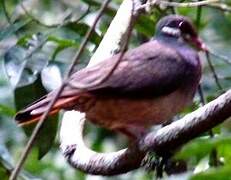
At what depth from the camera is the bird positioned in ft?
7.52

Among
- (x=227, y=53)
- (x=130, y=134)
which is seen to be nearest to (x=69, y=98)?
(x=130, y=134)

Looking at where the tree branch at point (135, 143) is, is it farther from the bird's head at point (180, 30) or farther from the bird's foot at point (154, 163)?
the bird's head at point (180, 30)

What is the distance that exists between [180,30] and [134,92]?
1.47ft

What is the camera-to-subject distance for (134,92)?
239 centimetres

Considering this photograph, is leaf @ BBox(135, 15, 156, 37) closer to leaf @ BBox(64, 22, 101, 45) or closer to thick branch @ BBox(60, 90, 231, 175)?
leaf @ BBox(64, 22, 101, 45)

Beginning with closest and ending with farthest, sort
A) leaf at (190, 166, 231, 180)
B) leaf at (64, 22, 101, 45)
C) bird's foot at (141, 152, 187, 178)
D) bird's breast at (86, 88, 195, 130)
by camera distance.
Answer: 1. leaf at (190, 166, 231, 180)
2. bird's foot at (141, 152, 187, 178)
3. bird's breast at (86, 88, 195, 130)
4. leaf at (64, 22, 101, 45)

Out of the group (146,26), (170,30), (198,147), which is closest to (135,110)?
(170,30)

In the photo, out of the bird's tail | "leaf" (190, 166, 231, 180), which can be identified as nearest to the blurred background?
the bird's tail

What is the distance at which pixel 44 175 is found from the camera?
375 centimetres

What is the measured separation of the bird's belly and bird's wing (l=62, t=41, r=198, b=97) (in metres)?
0.03

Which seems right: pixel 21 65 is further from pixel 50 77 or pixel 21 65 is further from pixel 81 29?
pixel 81 29

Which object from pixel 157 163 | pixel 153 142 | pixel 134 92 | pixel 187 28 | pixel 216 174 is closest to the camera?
pixel 216 174

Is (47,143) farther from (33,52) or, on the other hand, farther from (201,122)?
(201,122)

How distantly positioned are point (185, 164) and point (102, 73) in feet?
1.41
